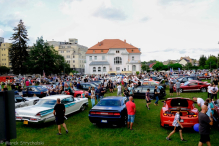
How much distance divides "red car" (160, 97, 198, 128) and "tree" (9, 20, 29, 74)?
46.6 metres

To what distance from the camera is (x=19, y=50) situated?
4928 centimetres

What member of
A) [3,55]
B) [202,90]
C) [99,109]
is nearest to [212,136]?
[99,109]

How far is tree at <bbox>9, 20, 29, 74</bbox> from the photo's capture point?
48281mm

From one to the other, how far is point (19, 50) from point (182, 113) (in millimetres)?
51381

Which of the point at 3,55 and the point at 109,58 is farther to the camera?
the point at 3,55

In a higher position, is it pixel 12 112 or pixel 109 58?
pixel 109 58

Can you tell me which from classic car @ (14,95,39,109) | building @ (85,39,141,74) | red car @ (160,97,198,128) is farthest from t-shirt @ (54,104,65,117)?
building @ (85,39,141,74)

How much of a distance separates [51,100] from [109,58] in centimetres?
5642

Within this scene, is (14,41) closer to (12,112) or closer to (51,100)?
(51,100)

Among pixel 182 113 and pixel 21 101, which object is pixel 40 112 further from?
pixel 182 113

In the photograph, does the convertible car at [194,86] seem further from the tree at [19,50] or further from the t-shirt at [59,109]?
the tree at [19,50]

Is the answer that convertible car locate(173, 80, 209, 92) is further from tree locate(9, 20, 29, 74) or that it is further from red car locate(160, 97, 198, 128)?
tree locate(9, 20, 29, 74)

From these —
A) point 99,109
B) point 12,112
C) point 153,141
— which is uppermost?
point 12,112

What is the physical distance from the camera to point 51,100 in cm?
975
